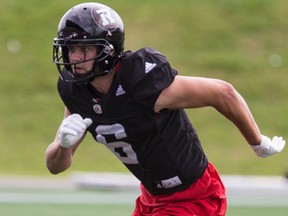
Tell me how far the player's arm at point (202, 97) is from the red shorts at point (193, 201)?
0.38 metres

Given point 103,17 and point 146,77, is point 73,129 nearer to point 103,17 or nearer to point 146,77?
point 146,77

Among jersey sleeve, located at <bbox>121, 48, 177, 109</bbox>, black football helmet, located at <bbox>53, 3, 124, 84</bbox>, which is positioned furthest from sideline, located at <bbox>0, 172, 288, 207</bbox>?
jersey sleeve, located at <bbox>121, 48, 177, 109</bbox>

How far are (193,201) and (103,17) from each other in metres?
1.04

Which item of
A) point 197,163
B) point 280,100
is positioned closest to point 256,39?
point 280,100

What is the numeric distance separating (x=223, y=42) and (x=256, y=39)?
628 millimetres

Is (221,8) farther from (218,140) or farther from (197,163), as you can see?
(197,163)

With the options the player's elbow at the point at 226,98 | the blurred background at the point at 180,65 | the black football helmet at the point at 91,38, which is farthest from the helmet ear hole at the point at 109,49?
the blurred background at the point at 180,65

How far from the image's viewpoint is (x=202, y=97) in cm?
464

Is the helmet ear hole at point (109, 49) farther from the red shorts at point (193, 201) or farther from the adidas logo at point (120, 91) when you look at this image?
the red shorts at point (193, 201)

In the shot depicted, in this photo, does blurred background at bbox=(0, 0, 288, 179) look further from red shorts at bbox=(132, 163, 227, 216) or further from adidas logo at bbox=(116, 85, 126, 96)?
adidas logo at bbox=(116, 85, 126, 96)

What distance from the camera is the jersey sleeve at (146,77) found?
4.59 m

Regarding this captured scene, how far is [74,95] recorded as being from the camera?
4.78 metres

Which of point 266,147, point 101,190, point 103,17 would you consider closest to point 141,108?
point 103,17

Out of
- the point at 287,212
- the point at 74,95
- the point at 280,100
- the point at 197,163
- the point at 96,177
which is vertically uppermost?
the point at 74,95
